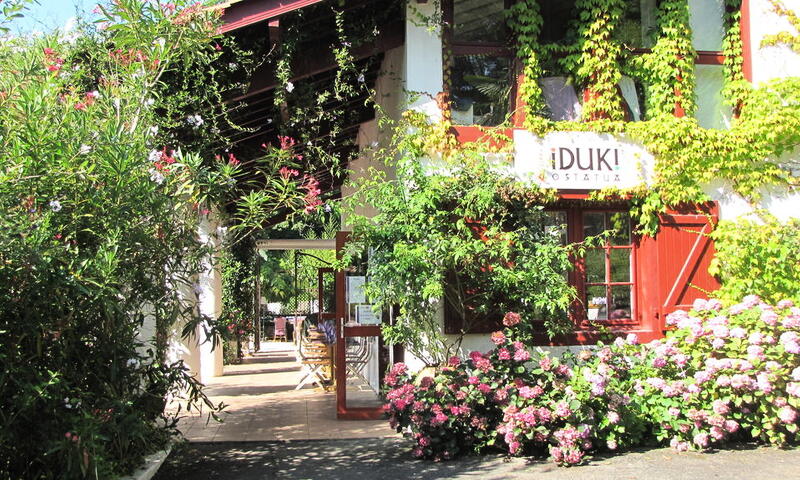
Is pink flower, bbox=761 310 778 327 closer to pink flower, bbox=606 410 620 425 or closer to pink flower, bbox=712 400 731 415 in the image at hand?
pink flower, bbox=712 400 731 415

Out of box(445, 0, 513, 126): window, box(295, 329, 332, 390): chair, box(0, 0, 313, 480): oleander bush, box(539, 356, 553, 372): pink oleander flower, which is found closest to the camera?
box(0, 0, 313, 480): oleander bush

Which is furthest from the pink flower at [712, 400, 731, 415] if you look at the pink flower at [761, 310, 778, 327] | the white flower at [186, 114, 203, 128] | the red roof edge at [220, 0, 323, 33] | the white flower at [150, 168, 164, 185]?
the red roof edge at [220, 0, 323, 33]

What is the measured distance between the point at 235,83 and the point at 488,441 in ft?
13.9

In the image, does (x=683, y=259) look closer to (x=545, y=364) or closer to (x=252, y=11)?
(x=545, y=364)

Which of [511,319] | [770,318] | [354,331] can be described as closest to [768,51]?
[770,318]

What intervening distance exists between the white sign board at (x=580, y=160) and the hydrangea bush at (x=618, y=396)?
2.02 m

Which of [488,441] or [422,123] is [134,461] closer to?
[488,441]

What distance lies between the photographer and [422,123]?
7.69 meters

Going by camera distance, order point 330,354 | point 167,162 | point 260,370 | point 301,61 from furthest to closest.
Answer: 1. point 260,370
2. point 330,354
3. point 301,61
4. point 167,162

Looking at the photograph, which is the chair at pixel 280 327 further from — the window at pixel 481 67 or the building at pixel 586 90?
the window at pixel 481 67

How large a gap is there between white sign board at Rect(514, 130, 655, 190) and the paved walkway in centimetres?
314

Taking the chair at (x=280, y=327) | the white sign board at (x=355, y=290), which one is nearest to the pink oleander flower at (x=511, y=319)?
the white sign board at (x=355, y=290)

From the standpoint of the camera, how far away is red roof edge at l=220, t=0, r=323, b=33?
7074mm

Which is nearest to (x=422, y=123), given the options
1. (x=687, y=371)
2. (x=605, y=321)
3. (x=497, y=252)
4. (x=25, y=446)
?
(x=497, y=252)
